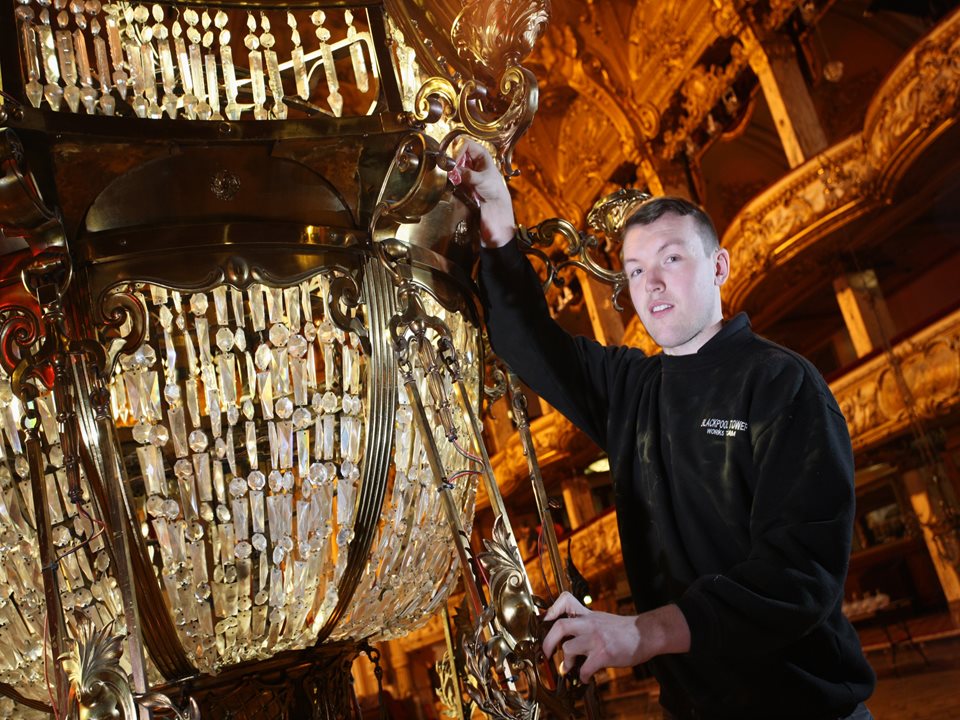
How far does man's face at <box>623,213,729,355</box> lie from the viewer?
1.04 metres

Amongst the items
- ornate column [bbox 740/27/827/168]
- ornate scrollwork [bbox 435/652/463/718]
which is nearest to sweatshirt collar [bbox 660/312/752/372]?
ornate scrollwork [bbox 435/652/463/718]

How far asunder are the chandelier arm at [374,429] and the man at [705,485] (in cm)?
20

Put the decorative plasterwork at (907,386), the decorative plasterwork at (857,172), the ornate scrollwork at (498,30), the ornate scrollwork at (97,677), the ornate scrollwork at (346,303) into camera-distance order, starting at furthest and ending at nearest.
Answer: the decorative plasterwork at (907,386) < the decorative plasterwork at (857,172) < the ornate scrollwork at (498,30) < the ornate scrollwork at (346,303) < the ornate scrollwork at (97,677)

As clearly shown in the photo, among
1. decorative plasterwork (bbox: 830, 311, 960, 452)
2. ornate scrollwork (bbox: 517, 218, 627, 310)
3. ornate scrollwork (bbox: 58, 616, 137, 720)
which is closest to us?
ornate scrollwork (bbox: 58, 616, 137, 720)

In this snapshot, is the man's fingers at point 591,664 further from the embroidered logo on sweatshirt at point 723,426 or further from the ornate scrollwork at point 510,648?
the embroidered logo on sweatshirt at point 723,426

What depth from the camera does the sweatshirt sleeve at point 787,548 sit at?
816 mm

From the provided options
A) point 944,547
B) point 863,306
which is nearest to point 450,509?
point 944,547

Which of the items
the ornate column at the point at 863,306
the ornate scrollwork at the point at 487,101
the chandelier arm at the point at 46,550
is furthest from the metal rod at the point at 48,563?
the ornate column at the point at 863,306

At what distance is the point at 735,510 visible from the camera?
0.94 meters

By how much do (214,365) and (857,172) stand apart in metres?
7.54

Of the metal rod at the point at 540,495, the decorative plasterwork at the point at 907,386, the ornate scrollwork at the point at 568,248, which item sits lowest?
the metal rod at the point at 540,495

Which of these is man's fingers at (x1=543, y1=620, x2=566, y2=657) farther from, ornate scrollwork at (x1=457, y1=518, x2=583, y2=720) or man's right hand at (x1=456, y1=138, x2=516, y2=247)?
man's right hand at (x1=456, y1=138, x2=516, y2=247)

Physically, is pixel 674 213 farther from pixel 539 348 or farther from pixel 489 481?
pixel 489 481

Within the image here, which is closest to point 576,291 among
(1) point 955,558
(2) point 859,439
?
(2) point 859,439
